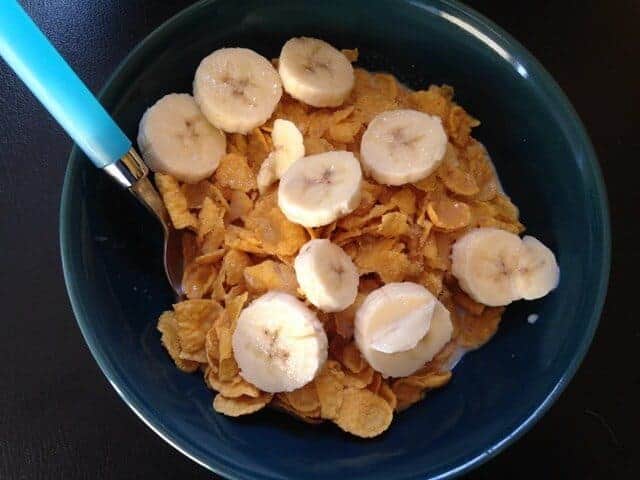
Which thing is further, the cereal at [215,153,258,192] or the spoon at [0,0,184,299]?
the cereal at [215,153,258,192]

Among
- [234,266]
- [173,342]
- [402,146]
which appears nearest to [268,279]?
[234,266]

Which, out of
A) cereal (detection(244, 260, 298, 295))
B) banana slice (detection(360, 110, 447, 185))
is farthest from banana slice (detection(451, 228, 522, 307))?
cereal (detection(244, 260, 298, 295))

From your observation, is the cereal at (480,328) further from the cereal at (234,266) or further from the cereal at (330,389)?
the cereal at (234,266)

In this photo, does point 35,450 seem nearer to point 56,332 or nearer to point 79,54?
point 56,332

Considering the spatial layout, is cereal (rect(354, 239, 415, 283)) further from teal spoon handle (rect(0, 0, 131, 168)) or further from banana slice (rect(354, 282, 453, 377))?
teal spoon handle (rect(0, 0, 131, 168))

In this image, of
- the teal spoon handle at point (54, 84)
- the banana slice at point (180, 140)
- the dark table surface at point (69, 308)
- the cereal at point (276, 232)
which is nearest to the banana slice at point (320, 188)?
the cereal at point (276, 232)

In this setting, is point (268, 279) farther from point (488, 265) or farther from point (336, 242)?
point (488, 265)

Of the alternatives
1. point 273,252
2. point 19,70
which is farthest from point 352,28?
Answer: point 19,70
